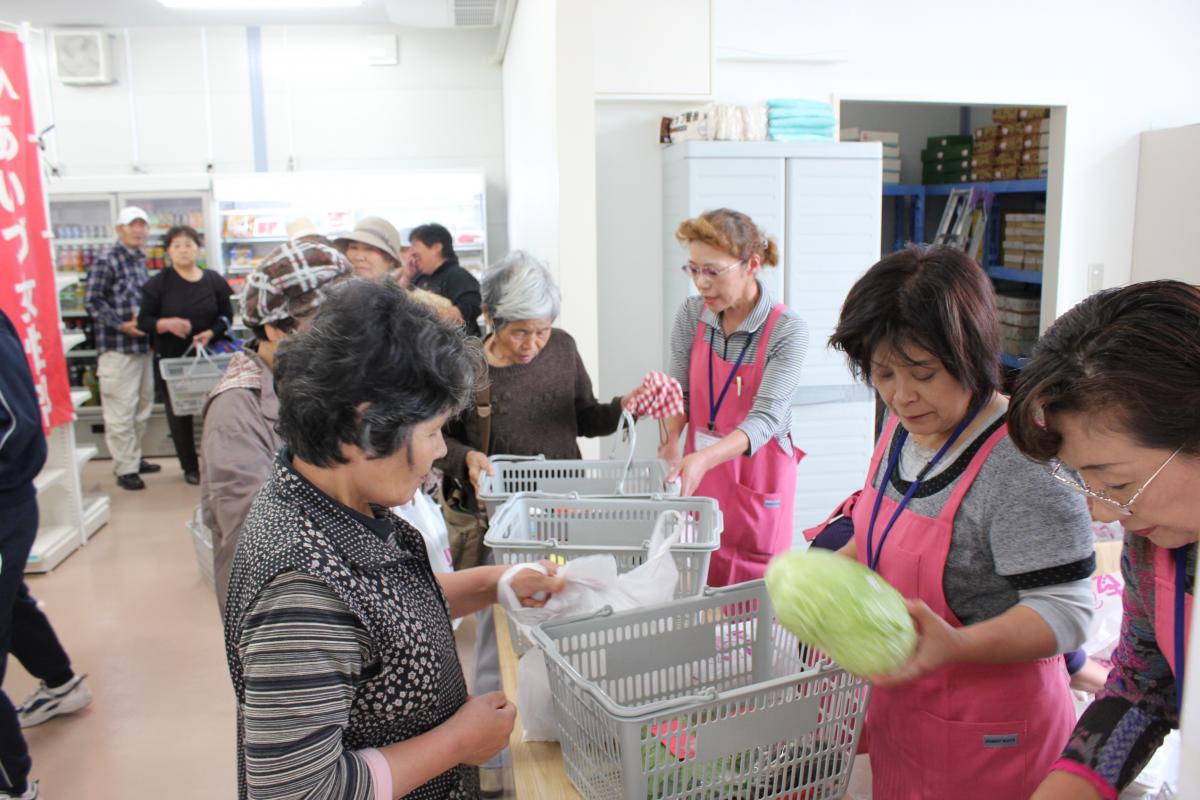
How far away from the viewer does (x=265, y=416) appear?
6.76 feet

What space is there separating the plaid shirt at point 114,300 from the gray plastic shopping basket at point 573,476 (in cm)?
536

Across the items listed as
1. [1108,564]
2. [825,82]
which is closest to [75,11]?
[825,82]

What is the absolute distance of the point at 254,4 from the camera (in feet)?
23.5

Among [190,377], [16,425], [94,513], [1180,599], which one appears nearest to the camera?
[1180,599]

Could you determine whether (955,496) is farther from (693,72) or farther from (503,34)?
(503,34)

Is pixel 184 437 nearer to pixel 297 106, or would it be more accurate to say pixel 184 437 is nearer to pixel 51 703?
pixel 51 703

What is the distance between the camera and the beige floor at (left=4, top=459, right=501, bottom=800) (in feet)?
10.7

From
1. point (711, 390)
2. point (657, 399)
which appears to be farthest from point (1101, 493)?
point (711, 390)

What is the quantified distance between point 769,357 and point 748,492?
426mm

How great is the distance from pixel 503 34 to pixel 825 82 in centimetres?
380

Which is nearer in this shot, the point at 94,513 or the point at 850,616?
the point at 850,616

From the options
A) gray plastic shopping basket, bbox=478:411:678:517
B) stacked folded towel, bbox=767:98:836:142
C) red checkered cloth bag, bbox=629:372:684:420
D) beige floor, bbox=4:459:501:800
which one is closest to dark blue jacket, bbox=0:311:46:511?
beige floor, bbox=4:459:501:800

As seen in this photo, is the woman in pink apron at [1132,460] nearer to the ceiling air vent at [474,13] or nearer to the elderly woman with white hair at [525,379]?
the elderly woman with white hair at [525,379]

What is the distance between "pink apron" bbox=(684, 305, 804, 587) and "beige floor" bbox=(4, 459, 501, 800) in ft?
6.12
